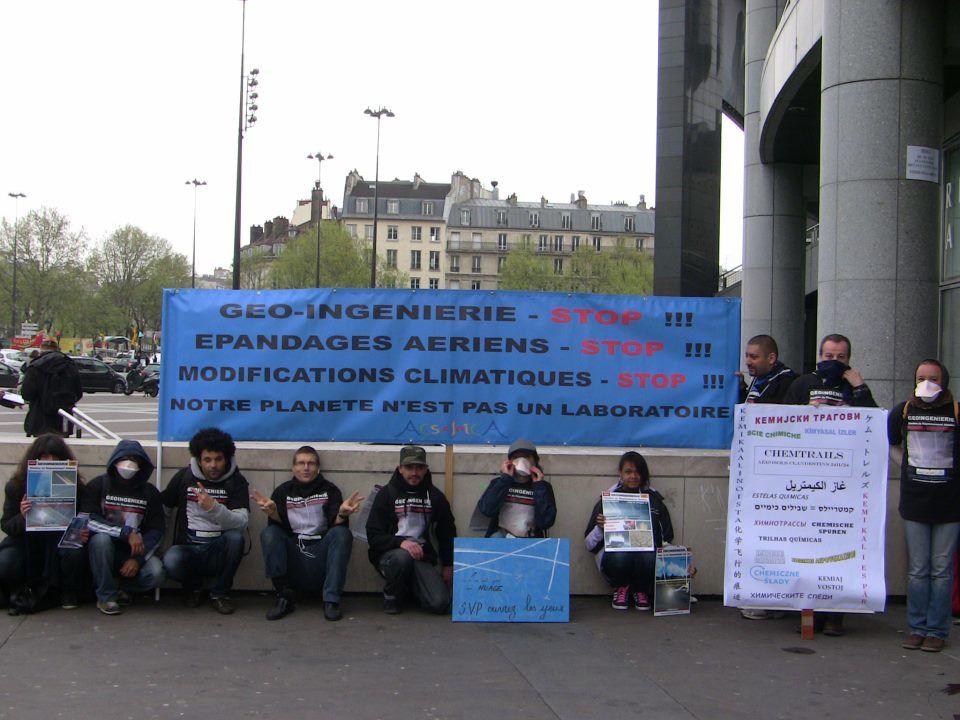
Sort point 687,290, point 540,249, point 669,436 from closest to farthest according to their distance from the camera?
point 669,436 < point 687,290 < point 540,249

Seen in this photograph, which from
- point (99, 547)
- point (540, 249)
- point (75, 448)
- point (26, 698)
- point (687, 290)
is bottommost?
point (26, 698)

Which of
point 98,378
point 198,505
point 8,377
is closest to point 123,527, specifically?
point 198,505

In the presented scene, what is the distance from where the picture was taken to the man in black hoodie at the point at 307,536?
6.58 metres

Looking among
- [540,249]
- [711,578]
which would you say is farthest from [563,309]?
[540,249]

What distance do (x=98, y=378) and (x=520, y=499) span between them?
1502 inches

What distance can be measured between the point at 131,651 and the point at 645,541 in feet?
11.0

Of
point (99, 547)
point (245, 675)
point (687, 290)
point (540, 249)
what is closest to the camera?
point (245, 675)

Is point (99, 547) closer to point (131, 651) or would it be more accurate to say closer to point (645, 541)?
point (131, 651)

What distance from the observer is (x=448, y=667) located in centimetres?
550

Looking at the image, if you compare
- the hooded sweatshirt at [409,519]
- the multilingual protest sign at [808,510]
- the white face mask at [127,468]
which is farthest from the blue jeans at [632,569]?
the white face mask at [127,468]

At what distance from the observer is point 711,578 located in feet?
23.9

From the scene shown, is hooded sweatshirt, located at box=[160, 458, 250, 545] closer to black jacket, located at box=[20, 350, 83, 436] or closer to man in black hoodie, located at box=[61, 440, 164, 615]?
man in black hoodie, located at box=[61, 440, 164, 615]

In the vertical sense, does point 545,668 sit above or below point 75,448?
below

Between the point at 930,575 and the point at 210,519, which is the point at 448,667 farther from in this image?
the point at 930,575
